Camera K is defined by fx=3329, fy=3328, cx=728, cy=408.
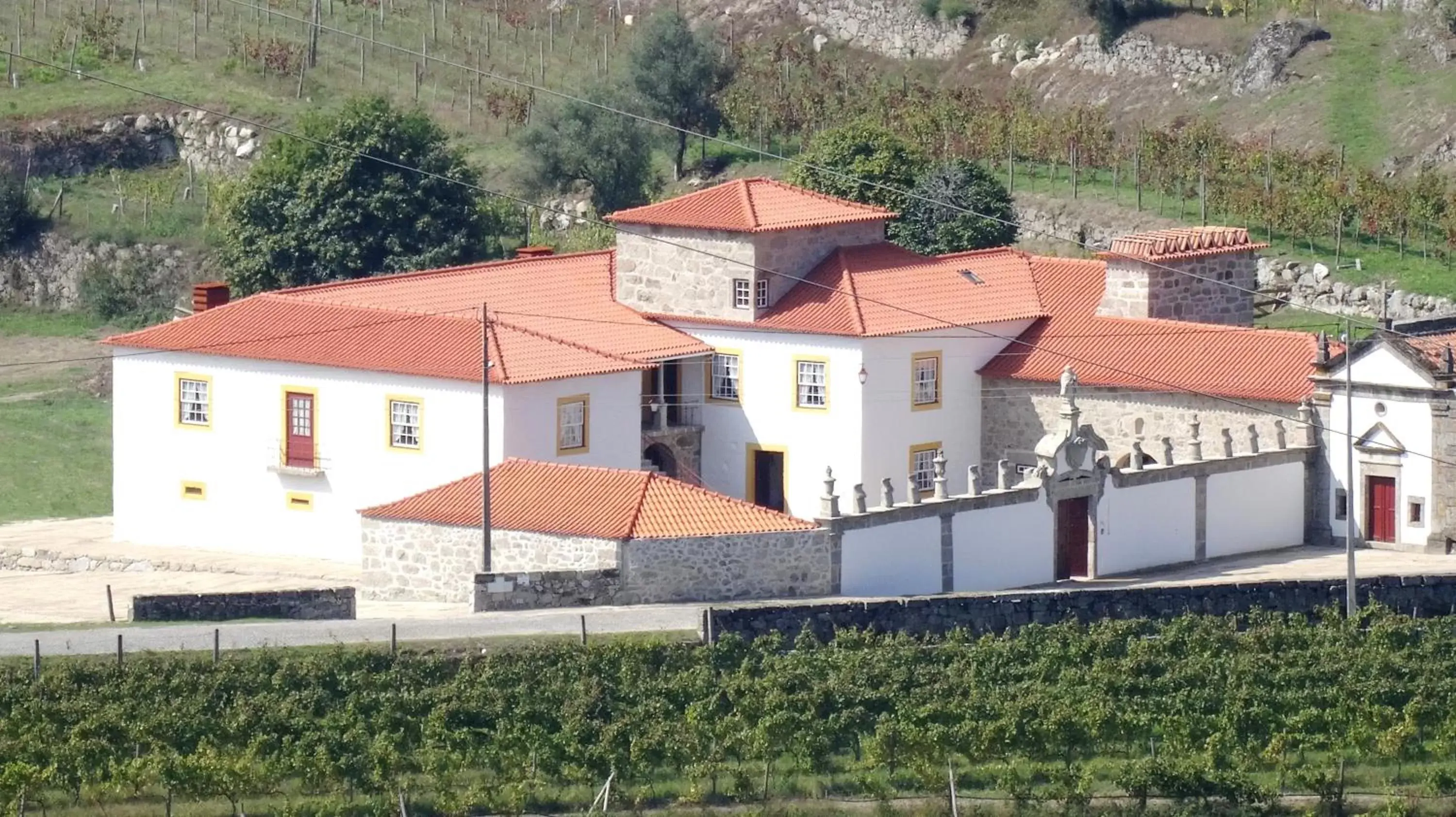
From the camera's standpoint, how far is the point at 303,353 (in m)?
64.9

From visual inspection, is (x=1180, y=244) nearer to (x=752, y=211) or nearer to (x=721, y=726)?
(x=752, y=211)

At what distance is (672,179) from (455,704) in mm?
49075

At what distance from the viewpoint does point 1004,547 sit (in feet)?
198

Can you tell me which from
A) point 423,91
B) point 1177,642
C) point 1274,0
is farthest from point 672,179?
point 1177,642

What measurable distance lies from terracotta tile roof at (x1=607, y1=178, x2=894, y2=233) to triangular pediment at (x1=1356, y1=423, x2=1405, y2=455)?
37.3 ft

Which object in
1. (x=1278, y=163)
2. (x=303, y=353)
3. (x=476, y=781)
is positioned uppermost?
(x=1278, y=163)

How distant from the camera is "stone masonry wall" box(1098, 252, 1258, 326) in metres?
68.1

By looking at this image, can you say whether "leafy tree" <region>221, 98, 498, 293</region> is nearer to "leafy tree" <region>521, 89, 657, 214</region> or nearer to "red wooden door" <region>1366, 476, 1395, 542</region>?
"leafy tree" <region>521, 89, 657, 214</region>

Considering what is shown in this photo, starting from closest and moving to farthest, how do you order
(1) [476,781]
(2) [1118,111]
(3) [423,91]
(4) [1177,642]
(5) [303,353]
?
(1) [476,781]
(4) [1177,642]
(5) [303,353]
(2) [1118,111]
(3) [423,91]

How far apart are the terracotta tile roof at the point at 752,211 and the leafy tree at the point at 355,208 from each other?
16892 mm

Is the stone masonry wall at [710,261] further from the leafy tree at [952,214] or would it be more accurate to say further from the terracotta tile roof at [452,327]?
the leafy tree at [952,214]

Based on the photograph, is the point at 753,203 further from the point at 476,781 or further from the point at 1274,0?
the point at 1274,0

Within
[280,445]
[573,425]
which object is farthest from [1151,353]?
[280,445]

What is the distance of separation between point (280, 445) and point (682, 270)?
29.3 ft
